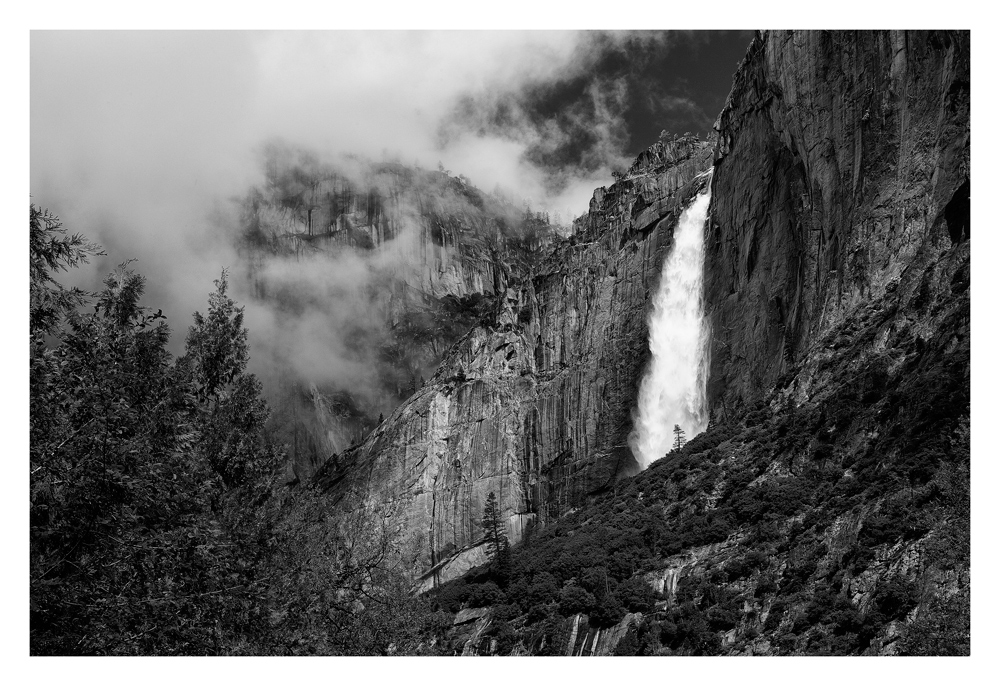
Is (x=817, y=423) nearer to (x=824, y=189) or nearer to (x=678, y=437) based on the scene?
(x=824, y=189)

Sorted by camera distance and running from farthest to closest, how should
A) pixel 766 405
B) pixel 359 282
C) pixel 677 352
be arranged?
pixel 359 282
pixel 677 352
pixel 766 405

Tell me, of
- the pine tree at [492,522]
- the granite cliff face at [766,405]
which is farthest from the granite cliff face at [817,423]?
Result: the pine tree at [492,522]

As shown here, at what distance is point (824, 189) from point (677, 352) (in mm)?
18739

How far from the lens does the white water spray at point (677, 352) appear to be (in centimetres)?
5544

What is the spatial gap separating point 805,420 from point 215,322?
2364 cm

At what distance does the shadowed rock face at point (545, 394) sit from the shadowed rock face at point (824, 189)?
1073cm

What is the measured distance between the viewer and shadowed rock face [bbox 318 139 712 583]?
6359cm

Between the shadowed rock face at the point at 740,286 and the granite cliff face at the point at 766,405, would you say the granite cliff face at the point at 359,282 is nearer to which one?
the shadowed rock face at the point at 740,286

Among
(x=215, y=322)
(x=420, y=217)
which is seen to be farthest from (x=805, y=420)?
(x=420, y=217)

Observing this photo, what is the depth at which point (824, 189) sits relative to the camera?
4191 centimetres

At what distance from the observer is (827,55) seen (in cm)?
4053

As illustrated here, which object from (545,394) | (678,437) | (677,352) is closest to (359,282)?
(545,394)

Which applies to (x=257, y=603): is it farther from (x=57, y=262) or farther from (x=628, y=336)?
(x=628, y=336)

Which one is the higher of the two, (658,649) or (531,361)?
(531,361)
